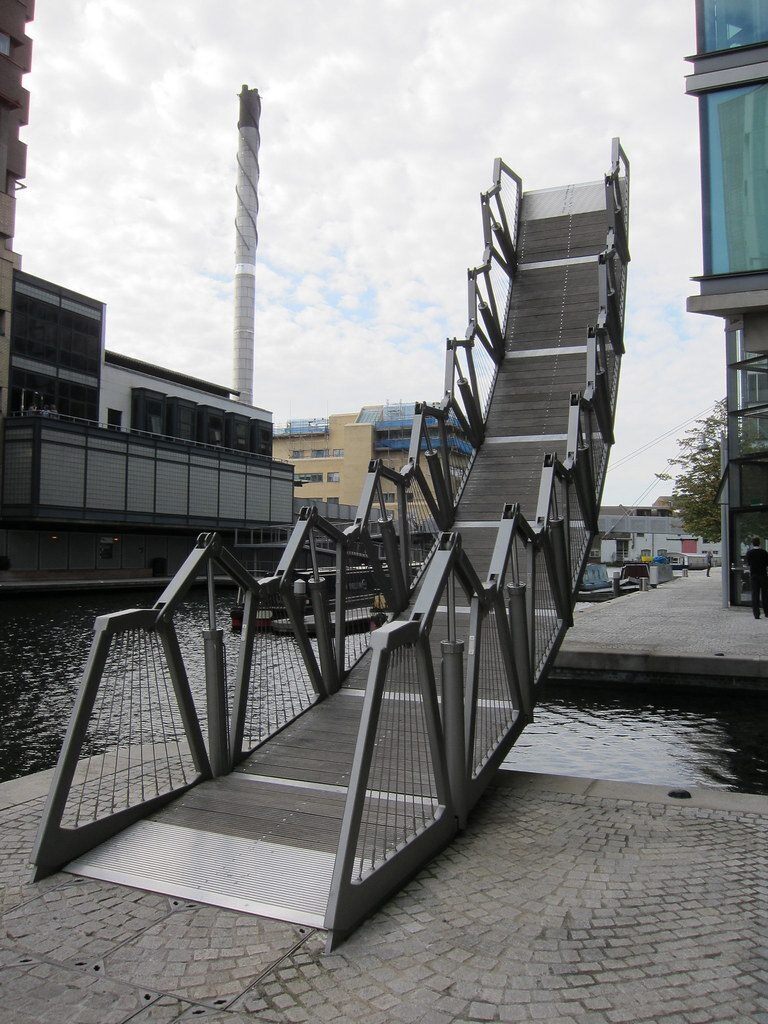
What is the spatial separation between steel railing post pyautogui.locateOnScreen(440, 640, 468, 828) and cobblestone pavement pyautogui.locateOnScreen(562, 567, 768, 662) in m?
7.54

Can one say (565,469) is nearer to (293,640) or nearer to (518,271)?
(293,640)

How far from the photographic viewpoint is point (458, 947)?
331 centimetres

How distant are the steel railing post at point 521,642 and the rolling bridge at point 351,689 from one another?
0.02 meters

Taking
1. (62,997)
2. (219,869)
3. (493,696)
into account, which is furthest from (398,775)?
(62,997)

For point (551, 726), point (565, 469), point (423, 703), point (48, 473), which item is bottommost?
point (551, 726)

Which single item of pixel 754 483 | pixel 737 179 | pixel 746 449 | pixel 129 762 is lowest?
pixel 129 762

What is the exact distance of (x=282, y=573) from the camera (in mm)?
6277

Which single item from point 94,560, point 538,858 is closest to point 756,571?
point 538,858

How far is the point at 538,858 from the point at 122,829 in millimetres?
2224

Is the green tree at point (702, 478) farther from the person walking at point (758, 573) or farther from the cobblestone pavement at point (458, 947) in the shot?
the cobblestone pavement at point (458, 947)

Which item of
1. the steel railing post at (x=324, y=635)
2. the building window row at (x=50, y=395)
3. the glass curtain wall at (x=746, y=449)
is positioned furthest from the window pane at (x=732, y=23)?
the building window row at (x=50, y=395)

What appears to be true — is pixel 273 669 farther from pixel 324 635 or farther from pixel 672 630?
pixel 672 630

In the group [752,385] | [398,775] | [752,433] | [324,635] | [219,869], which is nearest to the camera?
[219,869]

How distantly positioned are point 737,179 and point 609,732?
11373 mm
